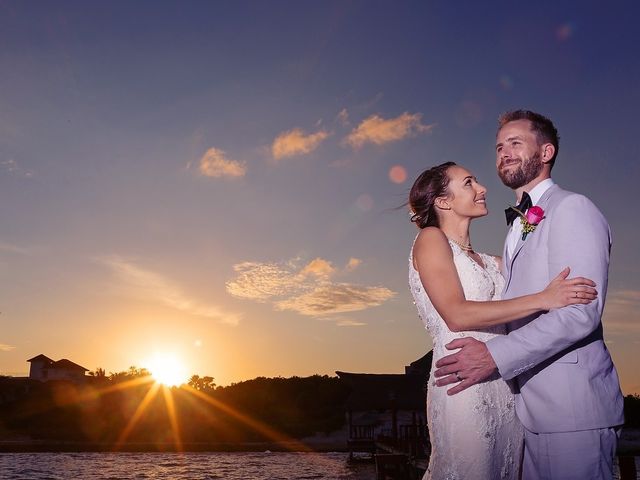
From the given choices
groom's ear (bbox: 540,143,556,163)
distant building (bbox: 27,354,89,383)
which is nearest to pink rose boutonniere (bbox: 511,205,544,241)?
groom's ear (bbox: 540,143,556,163)

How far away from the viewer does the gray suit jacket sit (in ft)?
9.83

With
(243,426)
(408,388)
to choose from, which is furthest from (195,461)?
(243,426)

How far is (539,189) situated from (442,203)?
35.3 inches

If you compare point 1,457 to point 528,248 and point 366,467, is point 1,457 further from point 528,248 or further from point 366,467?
point 528,248

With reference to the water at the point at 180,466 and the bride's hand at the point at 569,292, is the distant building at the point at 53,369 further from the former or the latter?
the bride's hand at the point at 569,292

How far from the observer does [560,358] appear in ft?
10.2

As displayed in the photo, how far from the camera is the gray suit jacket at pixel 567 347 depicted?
3.00 m

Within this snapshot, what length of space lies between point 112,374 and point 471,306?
93413 millimetres

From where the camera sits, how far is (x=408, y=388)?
153 feet

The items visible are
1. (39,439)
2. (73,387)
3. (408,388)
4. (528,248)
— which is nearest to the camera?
(528,248)

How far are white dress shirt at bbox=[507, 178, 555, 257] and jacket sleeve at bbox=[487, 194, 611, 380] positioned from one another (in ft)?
1.02

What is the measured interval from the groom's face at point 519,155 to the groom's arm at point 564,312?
0.42 meters

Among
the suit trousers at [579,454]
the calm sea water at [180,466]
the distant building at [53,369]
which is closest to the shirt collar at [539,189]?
the suit trousers at [579,454]

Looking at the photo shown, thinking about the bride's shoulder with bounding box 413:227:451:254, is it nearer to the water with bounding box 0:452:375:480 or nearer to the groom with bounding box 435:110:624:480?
the groom with bounding box 435:110:624:480
